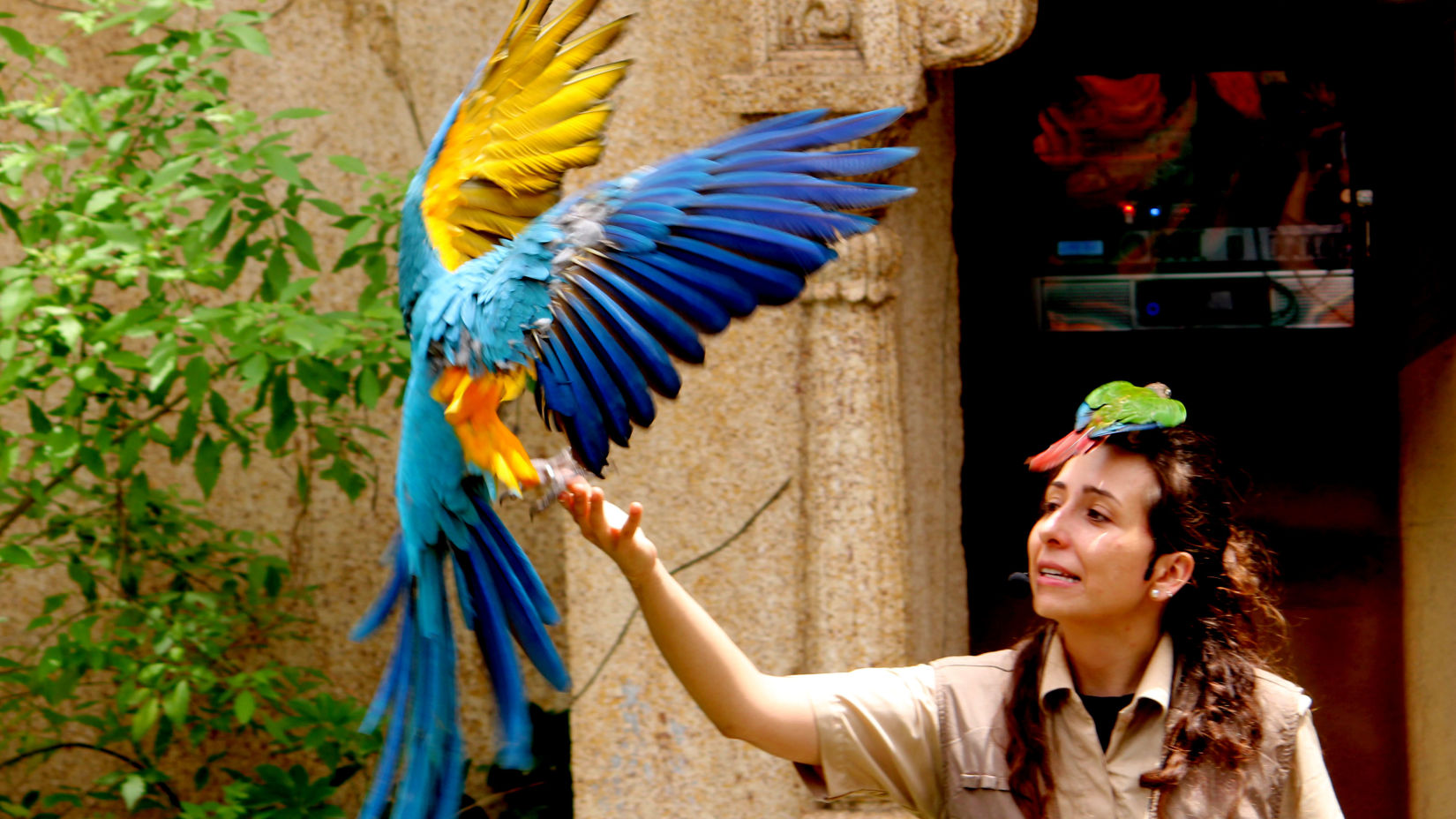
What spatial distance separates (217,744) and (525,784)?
0.81 metres

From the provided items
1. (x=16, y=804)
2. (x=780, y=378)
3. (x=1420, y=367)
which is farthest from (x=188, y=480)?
(x=1420, y=367)

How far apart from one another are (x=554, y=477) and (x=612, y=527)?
0.27 feet

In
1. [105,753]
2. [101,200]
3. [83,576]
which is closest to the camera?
[101,200]

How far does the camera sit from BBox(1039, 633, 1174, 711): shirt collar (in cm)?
156

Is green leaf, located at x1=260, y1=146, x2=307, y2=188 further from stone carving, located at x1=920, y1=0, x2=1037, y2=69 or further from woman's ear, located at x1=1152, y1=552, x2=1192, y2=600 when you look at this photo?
woman's ear, located at x1=1152, y1=552, x2=1192, y2=600

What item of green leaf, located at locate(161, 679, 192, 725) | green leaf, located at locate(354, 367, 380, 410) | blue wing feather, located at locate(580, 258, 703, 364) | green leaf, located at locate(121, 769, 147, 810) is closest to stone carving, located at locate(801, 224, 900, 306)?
green leaf, located at locate(354, 367, 380, 410)

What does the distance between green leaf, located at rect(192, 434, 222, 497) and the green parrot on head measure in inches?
71.7

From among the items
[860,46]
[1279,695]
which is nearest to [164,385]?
[860,46]

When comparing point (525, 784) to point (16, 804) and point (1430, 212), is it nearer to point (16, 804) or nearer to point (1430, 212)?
point (16, 804)

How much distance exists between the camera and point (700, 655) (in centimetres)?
149

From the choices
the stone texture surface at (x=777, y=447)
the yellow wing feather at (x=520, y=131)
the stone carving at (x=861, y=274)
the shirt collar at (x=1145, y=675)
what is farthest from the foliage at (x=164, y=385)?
the shirt collar at (x=1145, y=675)

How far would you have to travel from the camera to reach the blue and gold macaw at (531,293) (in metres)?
1.29

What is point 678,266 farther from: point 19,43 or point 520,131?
point 19,43

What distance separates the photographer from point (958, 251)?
12.0ft
